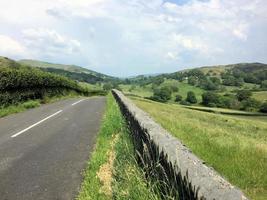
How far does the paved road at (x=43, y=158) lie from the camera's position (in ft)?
25.5

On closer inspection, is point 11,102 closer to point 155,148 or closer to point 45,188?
point 45,188

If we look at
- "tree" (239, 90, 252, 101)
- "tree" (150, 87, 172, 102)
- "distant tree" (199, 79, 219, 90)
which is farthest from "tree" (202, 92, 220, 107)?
"distant tree" (199, 79, 219, 90)

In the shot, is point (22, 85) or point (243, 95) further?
point (243, 95)

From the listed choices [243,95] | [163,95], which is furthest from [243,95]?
[163,95]

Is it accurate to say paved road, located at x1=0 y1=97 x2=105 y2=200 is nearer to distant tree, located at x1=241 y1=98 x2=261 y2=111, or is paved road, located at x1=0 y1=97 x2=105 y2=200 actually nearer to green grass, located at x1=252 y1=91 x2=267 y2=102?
distant tree, located at x1=241 y1=98 x2=261 y2=111

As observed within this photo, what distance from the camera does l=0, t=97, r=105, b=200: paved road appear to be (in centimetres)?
778

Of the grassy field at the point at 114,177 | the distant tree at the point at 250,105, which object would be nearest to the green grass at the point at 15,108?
the grassy field at the point at 114,177

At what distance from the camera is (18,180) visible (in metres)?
8.49

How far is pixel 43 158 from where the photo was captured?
415 inches

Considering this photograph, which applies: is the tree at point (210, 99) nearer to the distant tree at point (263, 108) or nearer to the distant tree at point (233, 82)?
the distant tree at point (263, 108)

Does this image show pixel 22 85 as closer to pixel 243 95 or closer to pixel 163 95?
pixel 243 95

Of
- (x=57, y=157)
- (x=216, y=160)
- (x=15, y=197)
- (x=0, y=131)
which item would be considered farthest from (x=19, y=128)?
(x=216, y=160)

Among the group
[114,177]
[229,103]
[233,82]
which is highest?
[114,177]

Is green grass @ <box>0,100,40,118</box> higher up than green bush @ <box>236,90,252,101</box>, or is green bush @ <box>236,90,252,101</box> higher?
green grass @ <box>0,100,40,118</box>
